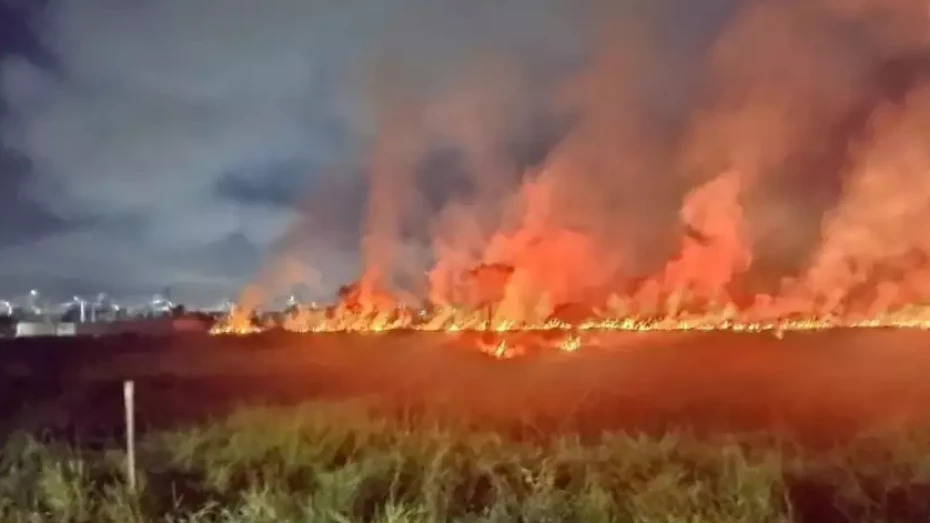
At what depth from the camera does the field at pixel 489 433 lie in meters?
9.10

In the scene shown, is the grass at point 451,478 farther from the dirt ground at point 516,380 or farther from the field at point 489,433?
the dirt ground at point 516,380

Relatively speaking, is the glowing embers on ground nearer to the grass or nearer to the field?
the field

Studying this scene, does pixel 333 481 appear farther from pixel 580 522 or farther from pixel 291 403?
pixel 291 403

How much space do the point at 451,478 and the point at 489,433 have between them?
2.11m

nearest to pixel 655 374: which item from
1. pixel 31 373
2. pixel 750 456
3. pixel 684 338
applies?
pixel 684 338

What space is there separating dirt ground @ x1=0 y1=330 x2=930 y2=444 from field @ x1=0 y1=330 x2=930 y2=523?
0.23ft

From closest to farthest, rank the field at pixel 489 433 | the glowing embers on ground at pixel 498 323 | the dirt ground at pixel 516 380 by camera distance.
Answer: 1. the field at pixel 489 433
2. the dirt ground at pixel 516 380
3. the glowing embers on ground at pixel 498 323

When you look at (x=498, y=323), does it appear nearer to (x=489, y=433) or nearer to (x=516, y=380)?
(x=516, y=380)

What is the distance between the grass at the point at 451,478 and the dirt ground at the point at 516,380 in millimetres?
1564

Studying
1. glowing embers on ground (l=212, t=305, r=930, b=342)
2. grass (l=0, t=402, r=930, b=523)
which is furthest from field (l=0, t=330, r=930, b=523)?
glowing embers on ground (l=212, t=305, r=930, b=342)

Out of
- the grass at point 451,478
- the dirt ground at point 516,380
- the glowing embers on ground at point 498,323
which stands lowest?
the grass at point 451,478

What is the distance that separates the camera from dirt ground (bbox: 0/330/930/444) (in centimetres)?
1377

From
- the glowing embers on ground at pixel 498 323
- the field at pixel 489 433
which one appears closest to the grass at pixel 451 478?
the field at pixel 489 433

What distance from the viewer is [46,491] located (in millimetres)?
9344
